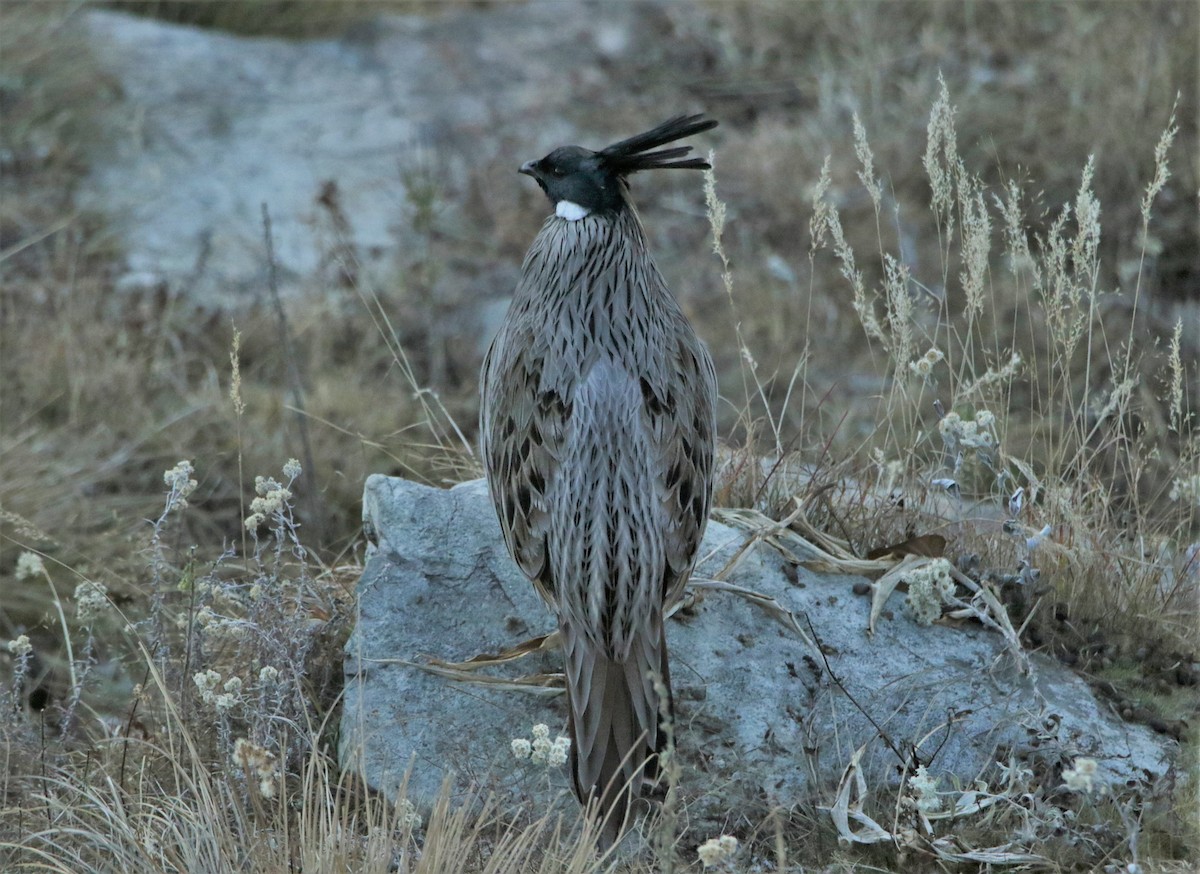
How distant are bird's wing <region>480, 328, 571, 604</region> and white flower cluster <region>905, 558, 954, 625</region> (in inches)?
38.3

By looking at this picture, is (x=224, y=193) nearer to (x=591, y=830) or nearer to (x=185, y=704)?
(x=185, y=704)

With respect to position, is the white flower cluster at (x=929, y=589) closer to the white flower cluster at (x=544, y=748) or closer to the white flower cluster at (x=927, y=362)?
the white flower cluster at (x=927, y=362)

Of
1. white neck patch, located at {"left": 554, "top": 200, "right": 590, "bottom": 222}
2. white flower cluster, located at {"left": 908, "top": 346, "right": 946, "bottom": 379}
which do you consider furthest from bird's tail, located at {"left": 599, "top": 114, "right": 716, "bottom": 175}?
white flower cluster, located at {"left": 908, "top": 346, "right": 946, "bottom": 379}

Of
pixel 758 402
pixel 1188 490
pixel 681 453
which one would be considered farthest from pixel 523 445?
pixel 758 402

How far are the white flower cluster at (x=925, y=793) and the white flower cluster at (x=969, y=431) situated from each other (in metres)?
0.95

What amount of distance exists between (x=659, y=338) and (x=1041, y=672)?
1303 mm

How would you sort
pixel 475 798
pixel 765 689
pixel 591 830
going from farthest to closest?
pixel 765 689 → pixel 475 798 → pixel 591 830

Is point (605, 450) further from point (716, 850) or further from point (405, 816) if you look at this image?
point (716, 850)

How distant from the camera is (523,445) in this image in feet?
11.3

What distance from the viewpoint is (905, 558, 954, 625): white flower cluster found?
3.71 m

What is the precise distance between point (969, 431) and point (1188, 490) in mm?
663

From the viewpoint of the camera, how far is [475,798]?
11.0ft

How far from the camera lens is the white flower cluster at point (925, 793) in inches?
129

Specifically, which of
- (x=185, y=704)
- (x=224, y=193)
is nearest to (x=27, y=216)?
(x=224, y=193)
